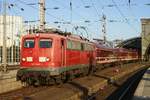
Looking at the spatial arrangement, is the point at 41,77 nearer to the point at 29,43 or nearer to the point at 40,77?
the point at 40,77

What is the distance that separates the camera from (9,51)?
47.8 meters

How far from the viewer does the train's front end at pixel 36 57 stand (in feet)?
73.2

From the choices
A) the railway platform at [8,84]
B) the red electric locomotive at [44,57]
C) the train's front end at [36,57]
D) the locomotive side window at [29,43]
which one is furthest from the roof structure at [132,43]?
the railway platform at [8,84]

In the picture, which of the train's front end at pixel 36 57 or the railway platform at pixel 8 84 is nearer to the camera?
the railway platform at pixel 8 84

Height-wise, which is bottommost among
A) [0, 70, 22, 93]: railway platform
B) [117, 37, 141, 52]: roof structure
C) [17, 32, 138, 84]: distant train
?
[0, 70, 22, 93]: railway platform

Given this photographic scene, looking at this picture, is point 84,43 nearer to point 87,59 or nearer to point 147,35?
point 87,59

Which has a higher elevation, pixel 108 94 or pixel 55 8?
pixel 55 8

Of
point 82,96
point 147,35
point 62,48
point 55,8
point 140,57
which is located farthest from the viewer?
point 140,57

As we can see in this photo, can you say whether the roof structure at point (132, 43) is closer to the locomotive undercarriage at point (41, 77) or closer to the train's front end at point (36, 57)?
the locomotive undercarriage at point (41, 77)

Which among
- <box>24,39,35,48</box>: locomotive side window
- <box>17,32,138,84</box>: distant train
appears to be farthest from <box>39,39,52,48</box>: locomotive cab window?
<box>24,39,35,48</box>: locomotive side window

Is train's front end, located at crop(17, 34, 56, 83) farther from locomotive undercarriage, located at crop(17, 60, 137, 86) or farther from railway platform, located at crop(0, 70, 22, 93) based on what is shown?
railway platform, located at crop(0, 70, 22, 93)

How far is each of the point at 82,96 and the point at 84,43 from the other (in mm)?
11698

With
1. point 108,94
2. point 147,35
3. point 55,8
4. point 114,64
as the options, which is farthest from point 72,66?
point 147,35

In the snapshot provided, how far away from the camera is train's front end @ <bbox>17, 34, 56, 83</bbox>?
73.2 feet
